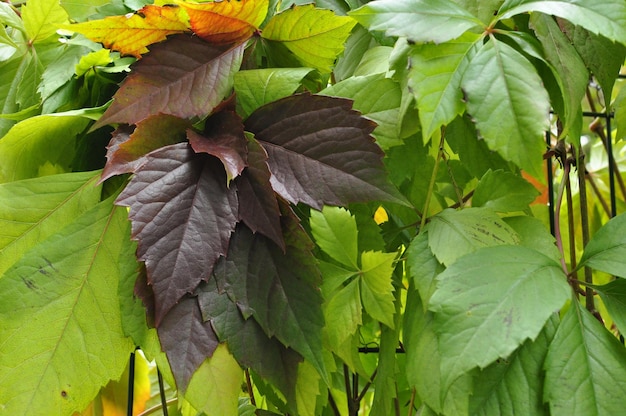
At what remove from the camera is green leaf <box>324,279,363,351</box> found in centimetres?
35

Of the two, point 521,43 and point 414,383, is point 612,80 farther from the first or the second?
point 414,383

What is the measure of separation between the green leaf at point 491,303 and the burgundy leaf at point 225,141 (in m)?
0.13

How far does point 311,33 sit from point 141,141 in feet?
0.41

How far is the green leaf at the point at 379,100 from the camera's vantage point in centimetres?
36

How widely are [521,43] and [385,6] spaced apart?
82 millimetres

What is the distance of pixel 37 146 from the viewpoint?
424mm

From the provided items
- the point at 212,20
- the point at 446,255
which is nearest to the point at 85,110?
the point at 212,20

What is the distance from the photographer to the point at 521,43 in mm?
352

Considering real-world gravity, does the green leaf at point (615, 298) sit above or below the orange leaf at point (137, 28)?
below

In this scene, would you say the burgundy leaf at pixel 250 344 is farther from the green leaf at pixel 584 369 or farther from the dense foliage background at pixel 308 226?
the green leaf at pixel 584 369

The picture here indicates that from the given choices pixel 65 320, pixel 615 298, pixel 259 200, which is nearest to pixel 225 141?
pixel 259 200

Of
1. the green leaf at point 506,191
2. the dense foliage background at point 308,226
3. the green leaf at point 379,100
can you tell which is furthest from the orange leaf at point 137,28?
the green leaf at point 506,191

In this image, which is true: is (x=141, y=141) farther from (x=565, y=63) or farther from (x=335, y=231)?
(x=565, y=63)

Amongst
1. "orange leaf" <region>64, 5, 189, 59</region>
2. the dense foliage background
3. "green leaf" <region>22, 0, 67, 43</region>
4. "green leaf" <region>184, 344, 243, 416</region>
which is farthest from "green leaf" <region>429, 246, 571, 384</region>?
"green leaf" <region>22, 0, 67, 43</region>
